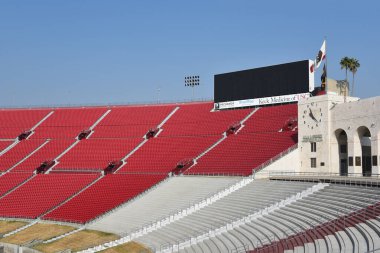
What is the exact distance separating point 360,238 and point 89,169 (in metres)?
43.6

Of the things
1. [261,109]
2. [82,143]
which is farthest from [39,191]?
[261,109]

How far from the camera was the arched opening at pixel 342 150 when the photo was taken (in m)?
45.6

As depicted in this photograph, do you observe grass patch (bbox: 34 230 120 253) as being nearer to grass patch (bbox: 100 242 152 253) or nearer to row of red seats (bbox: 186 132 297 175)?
grass patch (bbox: 100 242 152 253)

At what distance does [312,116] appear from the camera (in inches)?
1875

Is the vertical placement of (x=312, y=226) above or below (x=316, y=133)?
below

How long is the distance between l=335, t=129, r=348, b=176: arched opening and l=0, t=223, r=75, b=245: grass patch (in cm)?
2667

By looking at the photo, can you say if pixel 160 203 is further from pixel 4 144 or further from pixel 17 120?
pixel 17 120

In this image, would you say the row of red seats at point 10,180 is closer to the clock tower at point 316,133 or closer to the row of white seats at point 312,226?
the row of white seats at point 312,226

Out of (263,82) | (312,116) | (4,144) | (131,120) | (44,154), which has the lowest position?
(44,154)

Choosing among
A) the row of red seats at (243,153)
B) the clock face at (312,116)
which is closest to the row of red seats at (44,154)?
the row of red seats at (243,153)

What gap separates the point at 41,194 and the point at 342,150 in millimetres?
34020

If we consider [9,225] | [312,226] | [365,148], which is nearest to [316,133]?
[365,148]

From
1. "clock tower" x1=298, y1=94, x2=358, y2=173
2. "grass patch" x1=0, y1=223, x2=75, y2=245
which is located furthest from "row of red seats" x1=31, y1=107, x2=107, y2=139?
"clock tower" x1=298, y1=94, x2=358, y2=173

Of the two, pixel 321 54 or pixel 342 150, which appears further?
pixel 321 54
